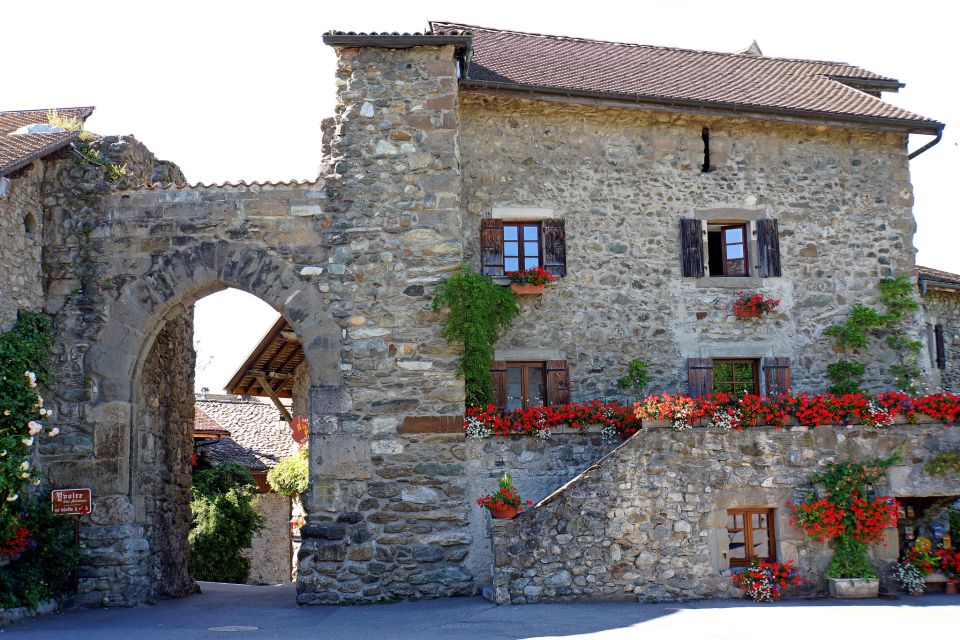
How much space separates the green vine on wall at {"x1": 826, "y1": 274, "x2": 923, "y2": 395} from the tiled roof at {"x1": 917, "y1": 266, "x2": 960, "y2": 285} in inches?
45.2

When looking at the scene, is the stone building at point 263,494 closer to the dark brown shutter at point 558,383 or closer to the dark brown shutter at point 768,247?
the dark brown shutter at point 558,383

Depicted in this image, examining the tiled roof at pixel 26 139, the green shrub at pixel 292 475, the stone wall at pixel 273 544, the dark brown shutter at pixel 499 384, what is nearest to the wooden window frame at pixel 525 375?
the dark brown shutter at pixel 499 384

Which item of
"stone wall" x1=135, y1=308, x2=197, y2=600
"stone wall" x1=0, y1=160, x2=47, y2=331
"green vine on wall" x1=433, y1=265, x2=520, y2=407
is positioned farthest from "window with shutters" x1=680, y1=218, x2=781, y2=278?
"stone wall" x1=0, y1=160, x2=47, y2=331

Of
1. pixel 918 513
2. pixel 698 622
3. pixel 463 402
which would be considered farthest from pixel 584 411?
pixel 918 513

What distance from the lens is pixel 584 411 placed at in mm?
12141

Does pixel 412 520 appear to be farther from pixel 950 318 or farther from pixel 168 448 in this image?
pixel 950 318

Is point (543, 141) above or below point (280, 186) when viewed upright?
above

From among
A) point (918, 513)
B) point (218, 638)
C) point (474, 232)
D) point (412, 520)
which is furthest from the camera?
point (474, 232)

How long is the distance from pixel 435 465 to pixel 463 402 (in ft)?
2.70

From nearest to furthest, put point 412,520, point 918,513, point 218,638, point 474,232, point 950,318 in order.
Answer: point 218,638
point 412,520
point 918,513
point 474,232
point 950,318

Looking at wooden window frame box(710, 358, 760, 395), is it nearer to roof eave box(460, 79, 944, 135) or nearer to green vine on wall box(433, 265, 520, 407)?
roof eave box(460, 79, 944, 135)

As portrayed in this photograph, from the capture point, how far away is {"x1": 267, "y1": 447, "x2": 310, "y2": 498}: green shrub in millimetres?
18281

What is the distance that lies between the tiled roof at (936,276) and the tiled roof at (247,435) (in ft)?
46.8

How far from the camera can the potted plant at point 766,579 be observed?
10859mm
